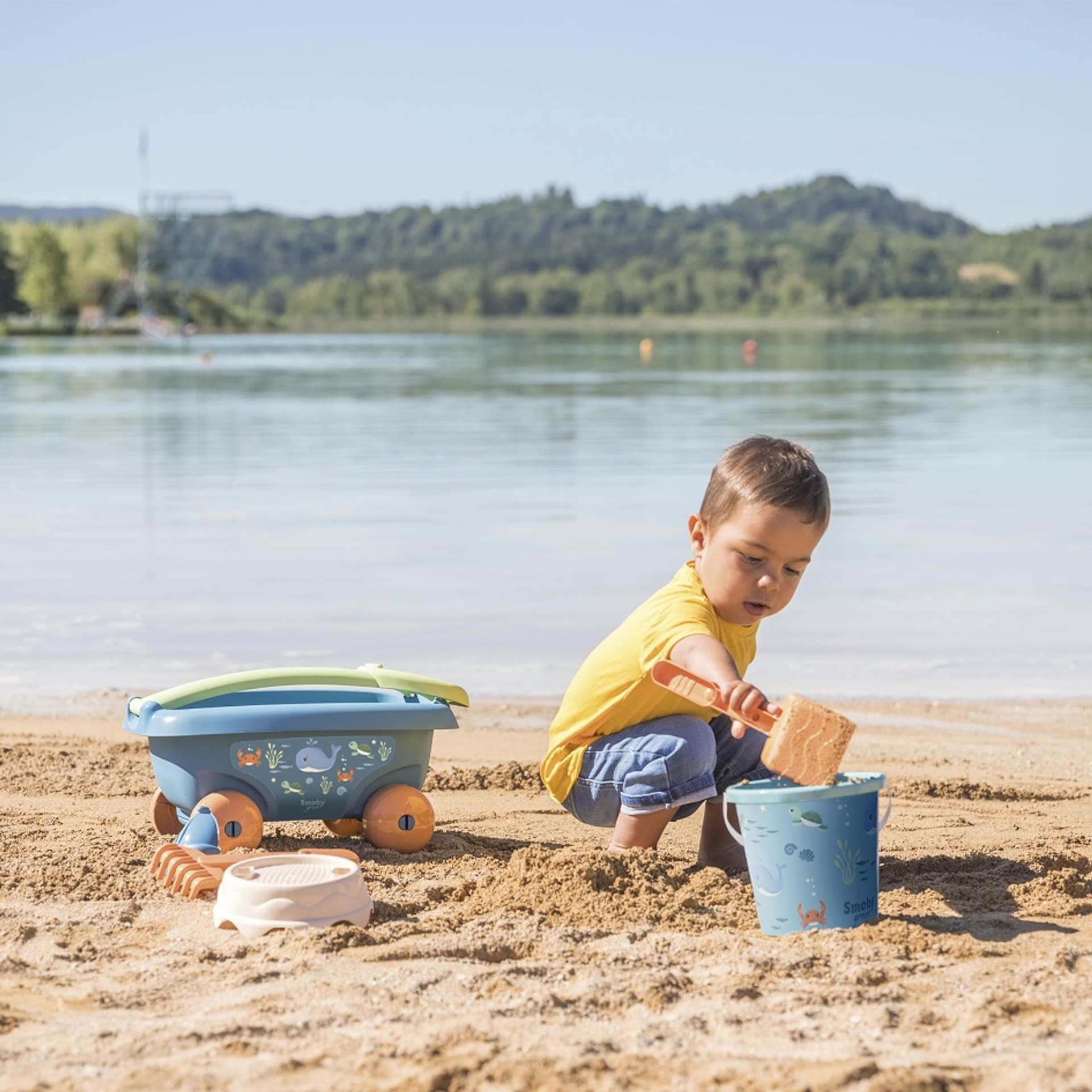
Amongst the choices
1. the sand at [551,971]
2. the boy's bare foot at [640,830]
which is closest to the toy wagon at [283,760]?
the sand at [551,971]

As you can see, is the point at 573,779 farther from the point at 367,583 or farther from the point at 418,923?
the point at 367,583

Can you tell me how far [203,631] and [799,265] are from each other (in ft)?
530

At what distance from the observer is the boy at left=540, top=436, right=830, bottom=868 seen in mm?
3744

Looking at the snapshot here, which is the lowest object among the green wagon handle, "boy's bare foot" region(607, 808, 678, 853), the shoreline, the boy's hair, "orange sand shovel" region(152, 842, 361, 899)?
"orange sand shovel" region(152, 842, 361, 899)

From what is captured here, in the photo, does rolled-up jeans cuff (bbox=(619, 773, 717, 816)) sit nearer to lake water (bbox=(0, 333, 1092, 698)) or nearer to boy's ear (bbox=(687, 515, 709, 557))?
boy's ear (bbox=(687, 515, 709, 557))

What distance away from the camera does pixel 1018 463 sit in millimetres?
16594

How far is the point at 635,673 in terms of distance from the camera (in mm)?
3928

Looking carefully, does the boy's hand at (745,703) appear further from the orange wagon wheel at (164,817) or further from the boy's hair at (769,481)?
the orange wagon wheel at (164,817)

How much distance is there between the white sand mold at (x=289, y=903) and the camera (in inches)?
134

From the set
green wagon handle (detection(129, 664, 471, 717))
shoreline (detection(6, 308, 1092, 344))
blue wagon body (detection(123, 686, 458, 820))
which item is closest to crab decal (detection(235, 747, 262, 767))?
blue wagon body (detection(123, 686, 458, 820))

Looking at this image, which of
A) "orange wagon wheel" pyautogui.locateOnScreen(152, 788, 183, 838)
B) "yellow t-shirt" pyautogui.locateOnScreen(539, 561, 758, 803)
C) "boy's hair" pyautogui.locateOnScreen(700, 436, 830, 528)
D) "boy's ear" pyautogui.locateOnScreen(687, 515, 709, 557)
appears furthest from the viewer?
"orange wagon wheel" pyautogui.locateOnScreen(152, 788, 183, 838)

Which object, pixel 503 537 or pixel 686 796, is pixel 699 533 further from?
pixel 503 537

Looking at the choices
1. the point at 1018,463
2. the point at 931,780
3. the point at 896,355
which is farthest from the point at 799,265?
the point at 931,780

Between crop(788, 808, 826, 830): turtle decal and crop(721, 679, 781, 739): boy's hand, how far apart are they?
0.20 metres
